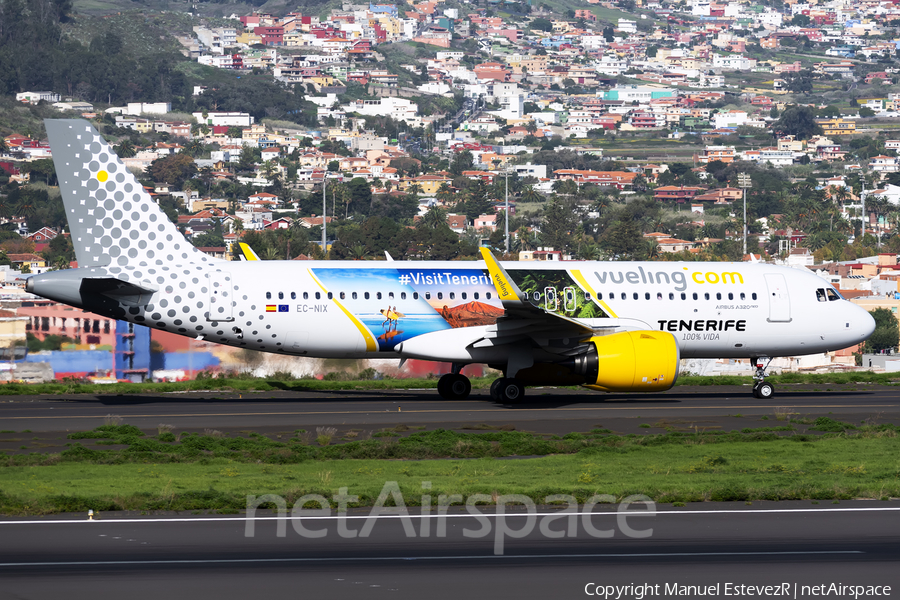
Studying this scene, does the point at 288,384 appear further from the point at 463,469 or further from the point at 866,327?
the point at 463,469

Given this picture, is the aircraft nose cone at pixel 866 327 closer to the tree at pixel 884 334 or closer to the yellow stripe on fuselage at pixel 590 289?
the yellow stripe on fuselage at pixel 590 289

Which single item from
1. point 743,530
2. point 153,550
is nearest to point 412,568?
point 153,550

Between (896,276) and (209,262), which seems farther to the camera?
(896,276)

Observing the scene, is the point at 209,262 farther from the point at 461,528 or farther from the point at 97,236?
the point at 461,528

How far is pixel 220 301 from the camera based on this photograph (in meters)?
28.6

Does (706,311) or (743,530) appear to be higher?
(706,311)

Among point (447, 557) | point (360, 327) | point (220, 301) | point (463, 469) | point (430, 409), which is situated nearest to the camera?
point (447, 557)

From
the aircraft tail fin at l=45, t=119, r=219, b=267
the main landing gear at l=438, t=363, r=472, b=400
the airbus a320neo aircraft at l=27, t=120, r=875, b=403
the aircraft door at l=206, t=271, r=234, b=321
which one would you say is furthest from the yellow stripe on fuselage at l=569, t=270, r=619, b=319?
the aircraft tail fin at l=45, t=119, r=219, b=267

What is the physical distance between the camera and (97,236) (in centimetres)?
2894

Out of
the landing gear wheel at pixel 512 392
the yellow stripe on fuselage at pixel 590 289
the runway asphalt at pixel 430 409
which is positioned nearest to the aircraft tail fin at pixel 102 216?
the runway asphalt at pixel 430 409

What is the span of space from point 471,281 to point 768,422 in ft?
27.0

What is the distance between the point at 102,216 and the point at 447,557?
18633 millimetres

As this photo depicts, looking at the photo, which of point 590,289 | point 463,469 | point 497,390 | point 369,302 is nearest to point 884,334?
point 590,289

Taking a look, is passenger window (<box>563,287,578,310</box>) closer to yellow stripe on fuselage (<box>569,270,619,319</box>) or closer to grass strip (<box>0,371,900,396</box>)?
yellow stripe on fuselage (<box>569,270,619,319</box>)
